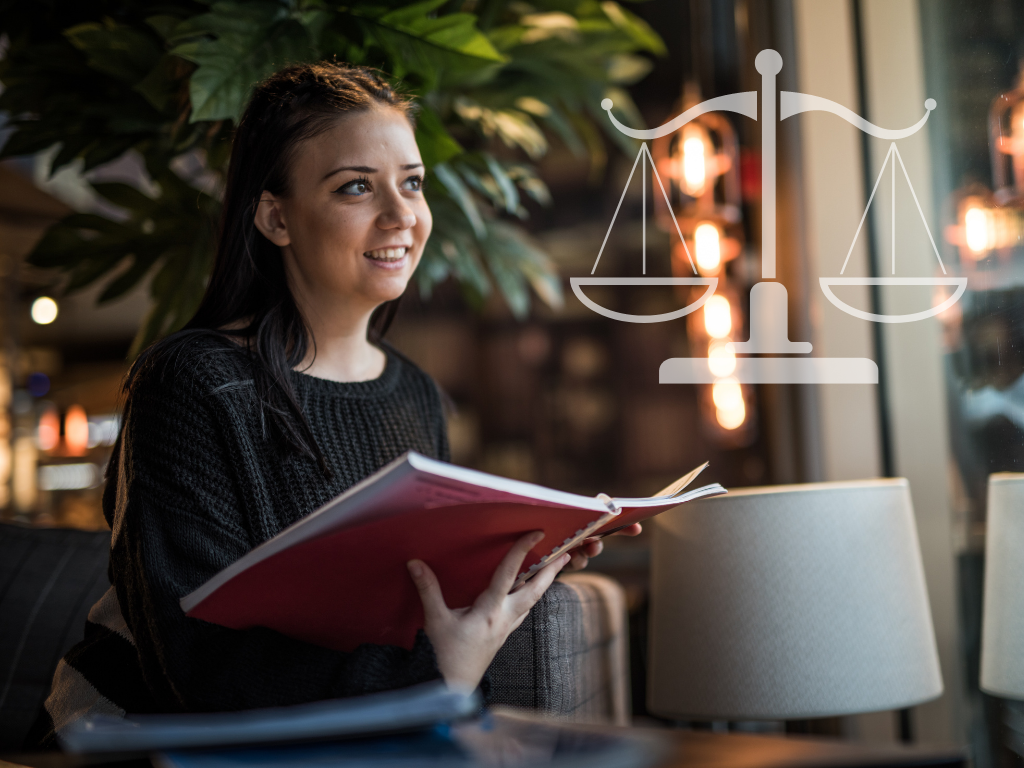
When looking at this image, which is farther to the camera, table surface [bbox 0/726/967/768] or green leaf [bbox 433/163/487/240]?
green leaf [bbox 433/163/487/240]

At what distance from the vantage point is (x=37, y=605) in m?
1.55

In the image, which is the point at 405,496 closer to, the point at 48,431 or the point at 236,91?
the point at 236,91

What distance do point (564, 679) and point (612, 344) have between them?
4753 millimetres

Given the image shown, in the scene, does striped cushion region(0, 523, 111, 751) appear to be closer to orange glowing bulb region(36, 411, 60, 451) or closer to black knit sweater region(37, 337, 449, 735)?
black knit sweater region(37, 337, 449, 735)

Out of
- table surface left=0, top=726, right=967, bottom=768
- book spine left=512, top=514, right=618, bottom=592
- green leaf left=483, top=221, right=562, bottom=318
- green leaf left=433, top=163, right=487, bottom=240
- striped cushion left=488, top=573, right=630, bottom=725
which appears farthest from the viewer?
green leaf left=483, top=221, right=562, bottom=318

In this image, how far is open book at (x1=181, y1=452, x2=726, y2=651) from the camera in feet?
2.04

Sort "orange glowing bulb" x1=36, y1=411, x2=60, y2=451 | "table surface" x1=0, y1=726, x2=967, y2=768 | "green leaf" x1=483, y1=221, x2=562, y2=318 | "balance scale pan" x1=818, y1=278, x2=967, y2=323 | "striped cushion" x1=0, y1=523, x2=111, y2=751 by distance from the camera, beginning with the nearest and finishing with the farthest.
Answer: "table surface" x1=0, y1=726, x2=967, y2=768
"balance scale pan" x1=818, y1=278, x2=967, y2=323
"striped cushion" x1=0, y1=523, x2=111, y2=751
"green leaf" x1=483, y1=221, x2=562, y2=318
"orange glowing bulb" x1=36, y1=411, x2=60, y2=451

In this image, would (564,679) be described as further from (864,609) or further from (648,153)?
(648,153)

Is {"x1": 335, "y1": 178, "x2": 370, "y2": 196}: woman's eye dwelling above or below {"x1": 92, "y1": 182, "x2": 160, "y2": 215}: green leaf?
below

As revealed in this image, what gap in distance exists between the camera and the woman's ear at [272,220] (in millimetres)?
1146

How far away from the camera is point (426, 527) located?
2.25ft

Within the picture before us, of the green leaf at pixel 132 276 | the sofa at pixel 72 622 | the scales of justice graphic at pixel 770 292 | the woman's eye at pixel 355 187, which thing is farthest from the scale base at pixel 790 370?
the green leaf at pixel 132 276

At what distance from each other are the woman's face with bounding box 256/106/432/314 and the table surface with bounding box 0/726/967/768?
0.66 metres

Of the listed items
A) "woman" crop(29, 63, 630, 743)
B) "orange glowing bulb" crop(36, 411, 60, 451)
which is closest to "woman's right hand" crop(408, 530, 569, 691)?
"woman" crop(29, 63, 630, 743)
